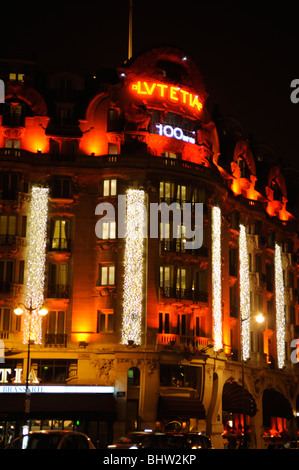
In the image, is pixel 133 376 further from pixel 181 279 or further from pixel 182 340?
pixel 181 279

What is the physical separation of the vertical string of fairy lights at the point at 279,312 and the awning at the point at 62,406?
23915 mm

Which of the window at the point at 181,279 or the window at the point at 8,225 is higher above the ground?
the window at the point at 8,225

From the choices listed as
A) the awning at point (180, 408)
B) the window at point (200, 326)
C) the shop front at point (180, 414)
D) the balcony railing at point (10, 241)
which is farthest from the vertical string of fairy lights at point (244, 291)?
the balcony railing at point (10, 241)

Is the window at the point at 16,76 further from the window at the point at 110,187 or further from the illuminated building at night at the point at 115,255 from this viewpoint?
the window at the point at 110,187

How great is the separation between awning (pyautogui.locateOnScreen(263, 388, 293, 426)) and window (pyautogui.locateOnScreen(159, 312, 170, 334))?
54.6ft

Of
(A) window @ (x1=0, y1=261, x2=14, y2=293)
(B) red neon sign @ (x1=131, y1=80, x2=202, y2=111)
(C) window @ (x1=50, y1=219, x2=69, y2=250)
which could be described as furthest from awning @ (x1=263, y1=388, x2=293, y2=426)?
(B) red neon sign @ (x1=131, y1=80, x2=202, y2=111)

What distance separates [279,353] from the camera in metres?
72.9

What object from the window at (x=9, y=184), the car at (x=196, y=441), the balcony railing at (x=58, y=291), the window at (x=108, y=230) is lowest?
the car at (x=196, y=441)

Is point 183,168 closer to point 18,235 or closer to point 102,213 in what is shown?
point 102,213

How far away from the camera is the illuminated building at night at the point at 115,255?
180ft

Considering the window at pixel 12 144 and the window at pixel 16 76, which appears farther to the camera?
the window at pixel 16 76

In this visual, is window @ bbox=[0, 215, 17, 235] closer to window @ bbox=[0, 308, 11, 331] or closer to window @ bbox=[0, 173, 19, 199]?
window @ bbox=[0, 173, 19, 199]

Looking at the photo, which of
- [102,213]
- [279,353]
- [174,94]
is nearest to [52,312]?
[102,213]

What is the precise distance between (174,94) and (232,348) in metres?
20.8
